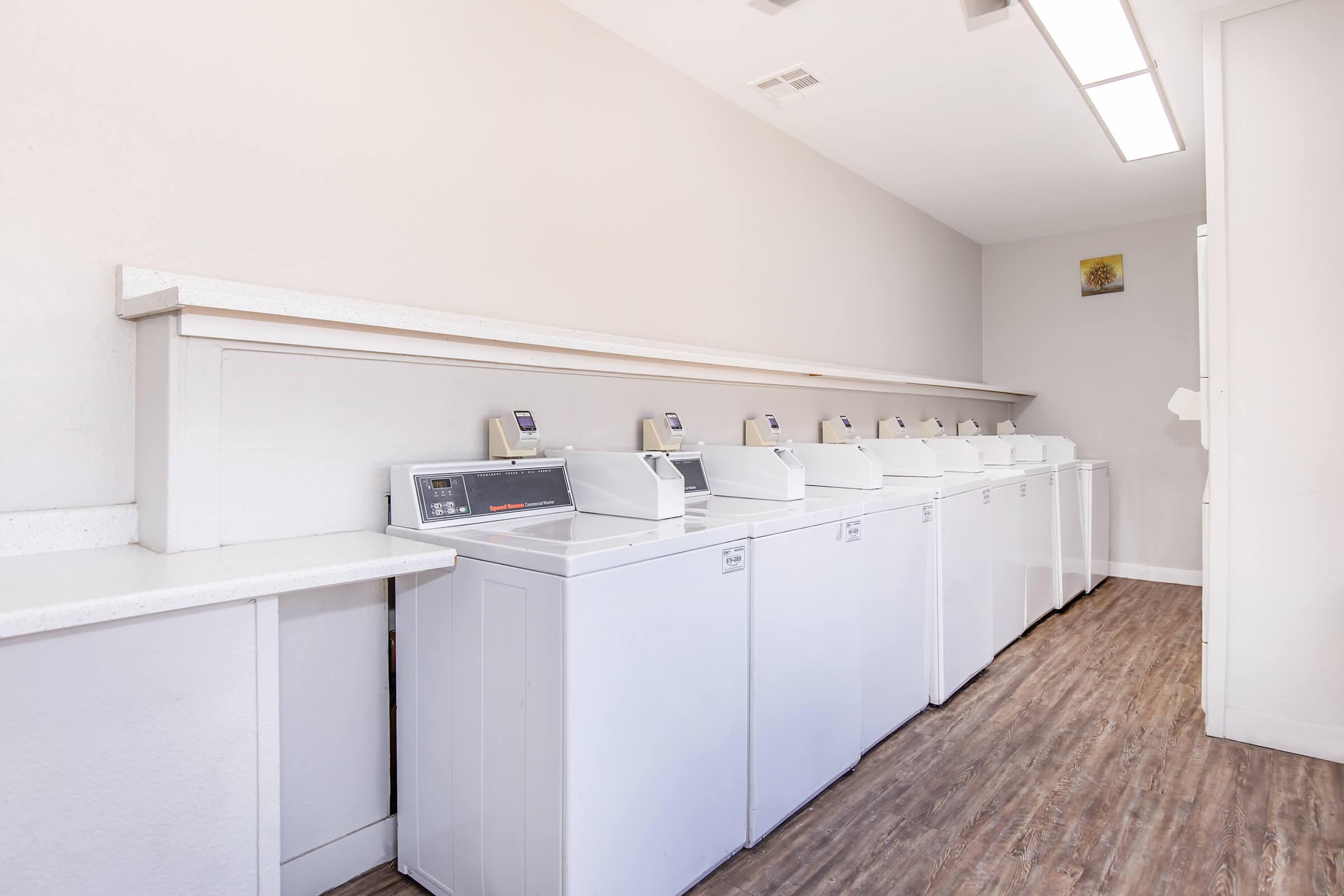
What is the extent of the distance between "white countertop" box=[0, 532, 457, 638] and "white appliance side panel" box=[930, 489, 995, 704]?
2016 mm

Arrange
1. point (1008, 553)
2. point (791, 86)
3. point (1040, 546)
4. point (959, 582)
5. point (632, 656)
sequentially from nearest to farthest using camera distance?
point (632, 656)
point (959, 582)
point (791, 86)
point (1008, 553)
point (1040, 546)

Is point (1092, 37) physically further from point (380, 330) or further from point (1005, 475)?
point (380, 330)

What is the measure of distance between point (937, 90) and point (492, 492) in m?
2.64

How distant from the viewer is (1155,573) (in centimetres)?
511

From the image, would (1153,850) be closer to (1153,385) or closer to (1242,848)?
(1242,848)

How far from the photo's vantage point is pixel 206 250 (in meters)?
1.65

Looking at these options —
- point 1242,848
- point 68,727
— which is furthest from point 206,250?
point 1242,848

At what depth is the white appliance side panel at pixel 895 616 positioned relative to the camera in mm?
2406

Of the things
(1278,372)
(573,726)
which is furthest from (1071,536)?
(573,726)

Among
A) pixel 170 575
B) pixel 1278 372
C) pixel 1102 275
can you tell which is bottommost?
pixel 170 575

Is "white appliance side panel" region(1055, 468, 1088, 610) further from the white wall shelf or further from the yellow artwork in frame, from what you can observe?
the white wall shelf

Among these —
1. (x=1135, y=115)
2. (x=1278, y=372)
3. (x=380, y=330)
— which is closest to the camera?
(x=380, y=330)

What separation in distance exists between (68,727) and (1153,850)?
2.47 metres

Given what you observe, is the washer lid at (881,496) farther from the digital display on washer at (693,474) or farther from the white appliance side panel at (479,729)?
the white appliance side panel at (479,729)
